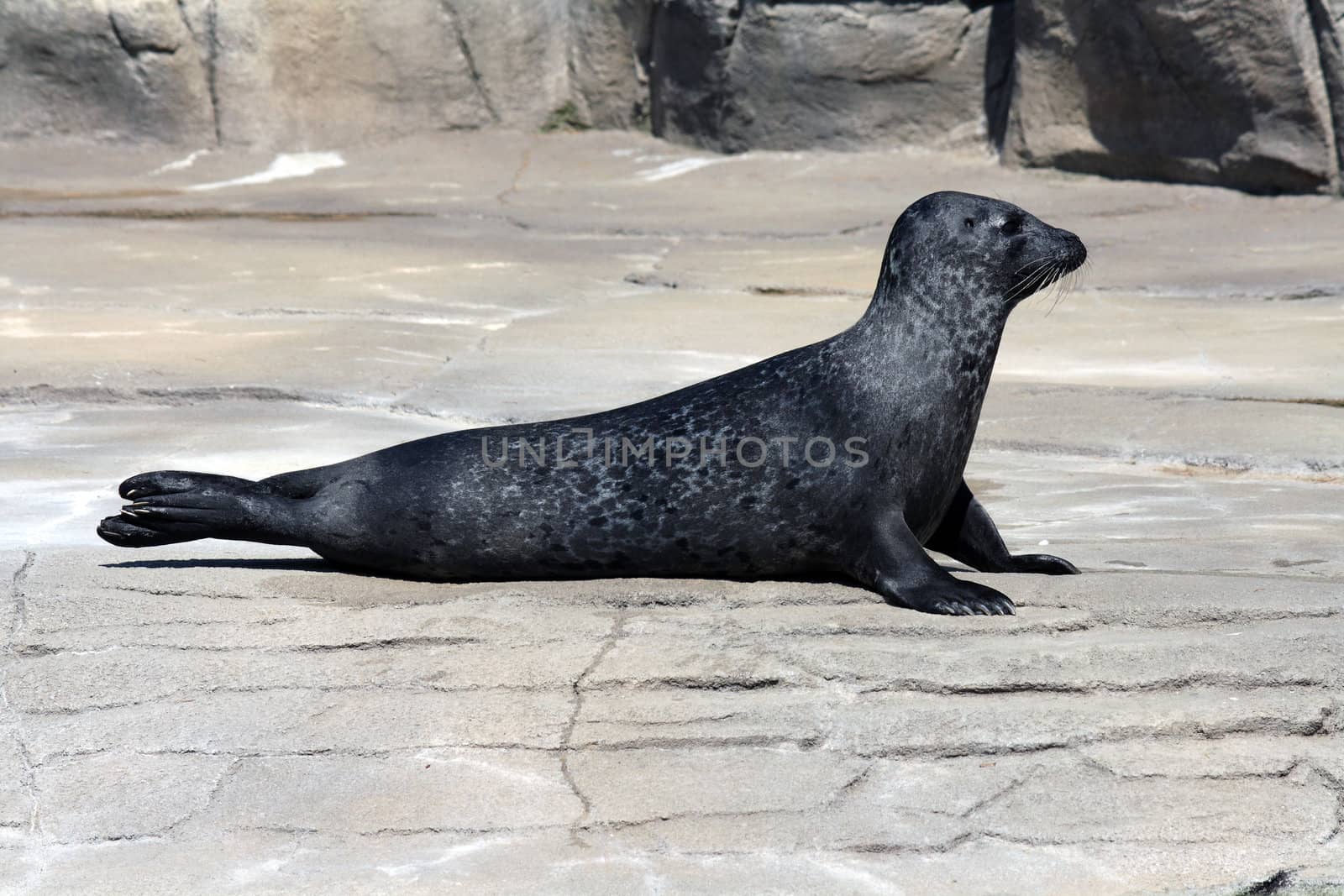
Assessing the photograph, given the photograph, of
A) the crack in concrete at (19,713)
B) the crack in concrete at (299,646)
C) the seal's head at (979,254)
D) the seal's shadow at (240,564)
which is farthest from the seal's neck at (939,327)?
the crack in concrete at (19,713)

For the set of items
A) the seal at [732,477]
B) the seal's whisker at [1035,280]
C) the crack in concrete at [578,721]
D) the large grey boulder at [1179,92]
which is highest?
the large grey boulder at [1179,92]

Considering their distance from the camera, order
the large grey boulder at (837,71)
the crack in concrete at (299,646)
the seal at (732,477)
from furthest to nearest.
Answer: the large grey boulder at (837,71) → the seal at (732,477) → the crack in concrete at (299,646)

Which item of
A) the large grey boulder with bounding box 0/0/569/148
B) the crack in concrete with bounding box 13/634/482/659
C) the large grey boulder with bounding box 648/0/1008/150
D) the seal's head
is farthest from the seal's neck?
the large grey boulder with bounding box 0/0/569/148

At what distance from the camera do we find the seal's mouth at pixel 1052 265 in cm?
439

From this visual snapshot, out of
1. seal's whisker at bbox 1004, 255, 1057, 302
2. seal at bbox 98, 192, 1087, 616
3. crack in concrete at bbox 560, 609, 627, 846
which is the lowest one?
crack in concrete at bbox 560, 609, 627, 846

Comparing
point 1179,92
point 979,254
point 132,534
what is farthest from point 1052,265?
point 1179,92

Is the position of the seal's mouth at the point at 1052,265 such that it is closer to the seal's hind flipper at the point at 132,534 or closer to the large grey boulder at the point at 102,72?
the seal's hind flipper at the point at 132,534

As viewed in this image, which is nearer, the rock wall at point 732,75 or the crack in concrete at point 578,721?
the crack in concrete at point 578,721

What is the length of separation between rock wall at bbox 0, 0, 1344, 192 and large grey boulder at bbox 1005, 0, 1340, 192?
0.01 metres

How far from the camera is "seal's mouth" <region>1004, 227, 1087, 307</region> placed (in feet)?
14.4

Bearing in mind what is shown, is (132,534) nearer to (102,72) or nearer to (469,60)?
(102,72)

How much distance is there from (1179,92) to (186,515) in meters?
9.88

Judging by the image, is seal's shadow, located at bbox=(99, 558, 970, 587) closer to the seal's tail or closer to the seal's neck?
the seal's tail

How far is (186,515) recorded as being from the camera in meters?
4.31
